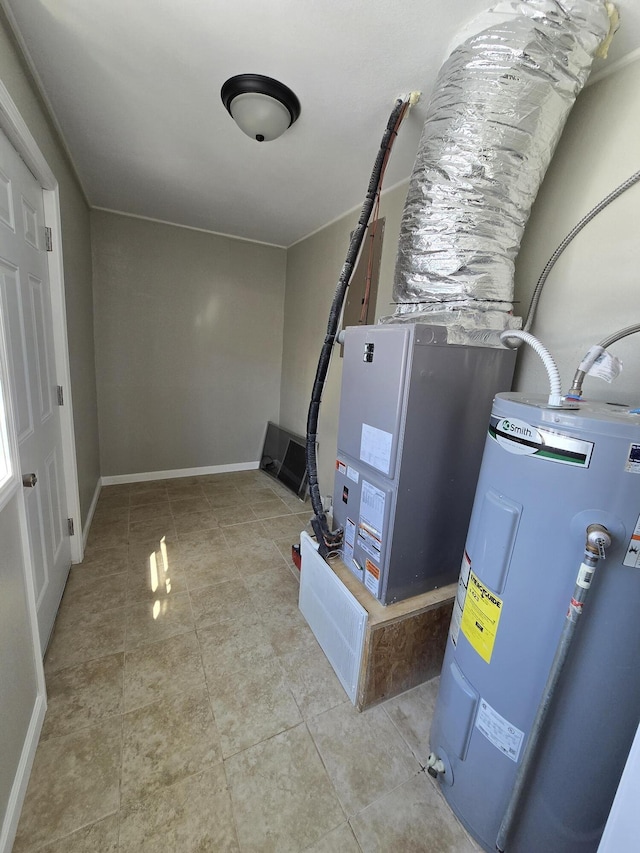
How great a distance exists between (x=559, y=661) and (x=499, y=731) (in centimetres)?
36

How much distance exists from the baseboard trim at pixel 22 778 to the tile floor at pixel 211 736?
3cm

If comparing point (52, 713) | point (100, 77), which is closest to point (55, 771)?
point (52, 713)

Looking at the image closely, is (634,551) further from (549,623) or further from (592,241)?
(592,241)

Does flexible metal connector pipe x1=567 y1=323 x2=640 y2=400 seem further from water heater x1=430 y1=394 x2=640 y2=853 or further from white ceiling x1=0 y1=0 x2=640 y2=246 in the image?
white ceiling x1=0 y1=0 x2=640 y2=246

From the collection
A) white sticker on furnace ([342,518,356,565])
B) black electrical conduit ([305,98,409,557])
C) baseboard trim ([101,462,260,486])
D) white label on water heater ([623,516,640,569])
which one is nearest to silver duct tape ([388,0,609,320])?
black electrical conduit ([305,98,409,557])

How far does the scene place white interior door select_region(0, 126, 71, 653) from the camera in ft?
4.48

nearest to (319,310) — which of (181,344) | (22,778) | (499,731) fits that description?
(181,344)

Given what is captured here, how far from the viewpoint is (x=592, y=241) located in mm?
1329

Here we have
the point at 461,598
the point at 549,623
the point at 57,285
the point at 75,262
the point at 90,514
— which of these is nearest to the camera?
the point at 549,623

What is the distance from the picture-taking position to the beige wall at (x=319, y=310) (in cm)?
239

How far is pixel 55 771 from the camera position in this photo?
3.99 feet

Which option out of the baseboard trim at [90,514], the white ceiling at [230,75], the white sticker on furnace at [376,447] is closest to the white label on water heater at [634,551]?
the white sticker on furnace at [376,447]

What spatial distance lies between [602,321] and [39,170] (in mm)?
2567

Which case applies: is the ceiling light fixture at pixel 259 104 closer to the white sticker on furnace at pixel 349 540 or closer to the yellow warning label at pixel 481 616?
the white sticker on furnace at pixel 349 540
